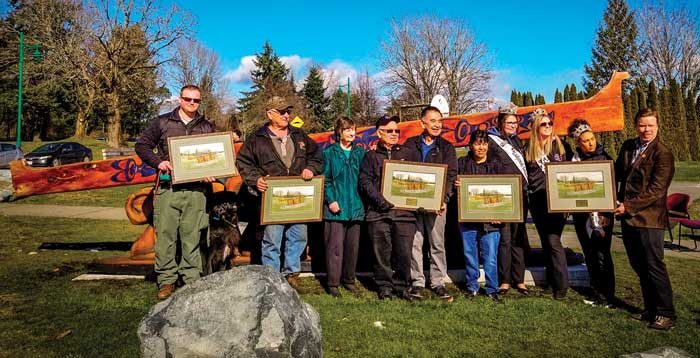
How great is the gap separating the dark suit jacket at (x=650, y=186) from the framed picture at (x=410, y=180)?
1793 mm

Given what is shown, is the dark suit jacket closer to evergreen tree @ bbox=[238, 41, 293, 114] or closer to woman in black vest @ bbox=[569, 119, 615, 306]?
woman in black vest @ bbox=[569, 119, 615, 306]

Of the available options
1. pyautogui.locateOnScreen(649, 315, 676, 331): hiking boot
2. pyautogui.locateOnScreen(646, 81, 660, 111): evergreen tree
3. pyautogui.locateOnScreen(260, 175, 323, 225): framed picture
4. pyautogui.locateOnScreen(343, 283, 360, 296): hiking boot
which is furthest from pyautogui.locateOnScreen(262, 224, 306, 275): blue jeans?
pyautogui.locateOnScreen(646, 81, 660, 111): evergreen tree

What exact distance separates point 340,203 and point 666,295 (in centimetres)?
324

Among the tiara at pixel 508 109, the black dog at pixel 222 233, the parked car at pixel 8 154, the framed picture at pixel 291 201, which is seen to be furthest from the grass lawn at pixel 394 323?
the parked car at pixel 8 154

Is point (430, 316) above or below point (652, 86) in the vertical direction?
below

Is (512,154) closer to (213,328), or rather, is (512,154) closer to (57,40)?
(213,328)

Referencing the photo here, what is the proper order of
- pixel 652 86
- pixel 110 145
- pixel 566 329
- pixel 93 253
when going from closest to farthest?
pixel 566 329
pixel 93 253
pixel 652 86
pixel 110 145

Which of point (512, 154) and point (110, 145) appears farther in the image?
point (110, 145)

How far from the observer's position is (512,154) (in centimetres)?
536

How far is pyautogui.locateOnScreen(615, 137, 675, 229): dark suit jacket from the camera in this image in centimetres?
439

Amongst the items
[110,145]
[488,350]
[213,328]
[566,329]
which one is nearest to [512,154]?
[566,329]

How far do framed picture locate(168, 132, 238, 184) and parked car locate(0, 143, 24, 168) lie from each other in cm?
2396

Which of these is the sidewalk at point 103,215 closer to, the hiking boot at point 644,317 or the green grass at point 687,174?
the hiking boot at point 644,317

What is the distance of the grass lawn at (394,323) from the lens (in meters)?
3.84
